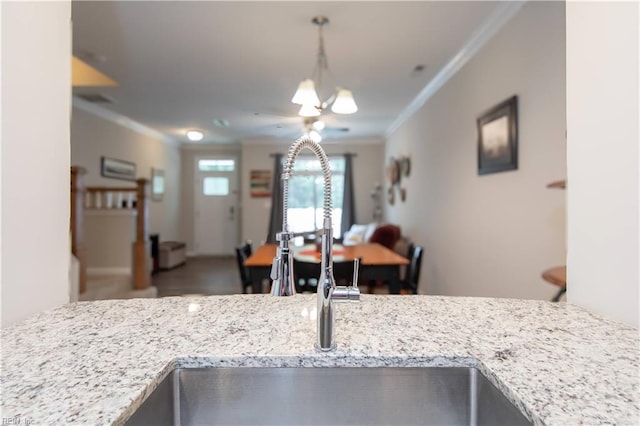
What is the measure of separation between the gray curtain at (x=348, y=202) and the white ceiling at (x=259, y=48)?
2.53 m

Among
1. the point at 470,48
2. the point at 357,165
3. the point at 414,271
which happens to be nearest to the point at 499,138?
the point at 470,48

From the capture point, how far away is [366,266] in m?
2.66

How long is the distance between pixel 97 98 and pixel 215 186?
145 inches

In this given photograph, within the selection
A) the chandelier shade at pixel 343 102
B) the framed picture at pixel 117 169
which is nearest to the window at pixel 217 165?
the framed picture at pixel 117 169

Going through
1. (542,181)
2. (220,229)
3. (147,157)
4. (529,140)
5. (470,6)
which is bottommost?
(220,229)

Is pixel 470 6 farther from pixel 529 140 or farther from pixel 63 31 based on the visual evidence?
pixel 63 31

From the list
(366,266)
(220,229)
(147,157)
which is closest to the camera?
(366,266)

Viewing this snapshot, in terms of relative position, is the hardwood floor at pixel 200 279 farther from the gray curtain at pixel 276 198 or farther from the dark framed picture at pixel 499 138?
the dark framed picture at pixel 499 138

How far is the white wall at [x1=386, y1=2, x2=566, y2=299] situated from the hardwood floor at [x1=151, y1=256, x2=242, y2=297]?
2.68 metres

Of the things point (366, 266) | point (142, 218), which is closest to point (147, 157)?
point (142, 218)

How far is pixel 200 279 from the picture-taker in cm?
555

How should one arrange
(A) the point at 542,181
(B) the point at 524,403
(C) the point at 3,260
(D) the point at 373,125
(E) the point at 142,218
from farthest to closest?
(D) the point at 373,125 → (E) the point at 142,218 → (A) the point at 542,181 → (C) the point at 3,260 → (B) the point at 524,403

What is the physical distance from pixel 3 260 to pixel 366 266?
2.15 metres

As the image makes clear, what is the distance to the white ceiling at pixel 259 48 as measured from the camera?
250 centimetres
